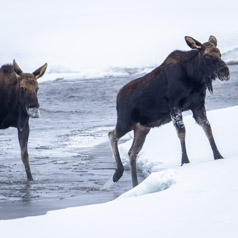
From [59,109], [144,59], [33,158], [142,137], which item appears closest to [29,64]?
[144,59]

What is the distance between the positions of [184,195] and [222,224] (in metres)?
1.16

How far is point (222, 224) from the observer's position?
500 centimetres

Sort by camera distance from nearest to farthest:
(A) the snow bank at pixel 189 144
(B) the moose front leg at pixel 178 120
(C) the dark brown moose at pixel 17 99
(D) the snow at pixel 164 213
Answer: (D) the snow at pixel 164 213 → (B) the moose front leg at pixel 178 120 → (A) the snow bank at pixel 189 144 → (C) the dark brown moose at pixel 17 99

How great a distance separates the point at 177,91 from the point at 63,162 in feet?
11.7

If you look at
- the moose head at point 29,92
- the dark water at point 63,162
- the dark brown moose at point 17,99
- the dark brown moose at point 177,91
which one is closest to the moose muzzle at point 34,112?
the moose head at point 29,92

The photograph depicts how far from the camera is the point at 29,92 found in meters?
10.6

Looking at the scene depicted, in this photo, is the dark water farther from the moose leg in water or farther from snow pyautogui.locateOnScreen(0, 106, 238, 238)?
snow pyautogui.locateOnScreen(0, 106, 238, 238)

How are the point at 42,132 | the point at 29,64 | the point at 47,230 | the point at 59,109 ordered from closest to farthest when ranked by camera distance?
the point at 47,230
the point at 42,132
the point at 59,109
the point at 29,64

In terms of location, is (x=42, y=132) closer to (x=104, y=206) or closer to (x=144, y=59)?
(x=104, y=206)

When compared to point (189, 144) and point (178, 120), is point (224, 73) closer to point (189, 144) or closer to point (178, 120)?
point (178, 120)

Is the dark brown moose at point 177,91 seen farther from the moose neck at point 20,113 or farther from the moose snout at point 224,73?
the moose neck at point 20,113

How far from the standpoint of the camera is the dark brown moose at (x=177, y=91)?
373 inches

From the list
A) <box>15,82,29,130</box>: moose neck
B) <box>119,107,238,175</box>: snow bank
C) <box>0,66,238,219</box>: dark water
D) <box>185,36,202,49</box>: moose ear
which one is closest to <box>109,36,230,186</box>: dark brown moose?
<box>185,36,202,49</box>: moose ear

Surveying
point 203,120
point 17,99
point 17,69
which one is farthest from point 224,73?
point 17,99
